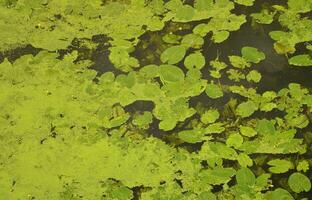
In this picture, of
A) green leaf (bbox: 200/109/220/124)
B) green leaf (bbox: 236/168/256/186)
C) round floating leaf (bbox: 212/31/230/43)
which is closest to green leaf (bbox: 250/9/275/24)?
round floating leaf (bbox: 212/31/230/43)

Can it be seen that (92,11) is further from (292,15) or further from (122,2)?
(292,15)

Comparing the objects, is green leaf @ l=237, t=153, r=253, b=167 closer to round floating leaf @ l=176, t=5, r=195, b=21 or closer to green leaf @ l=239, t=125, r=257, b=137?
green leaf @ l=239, t=125, r=257, b=137

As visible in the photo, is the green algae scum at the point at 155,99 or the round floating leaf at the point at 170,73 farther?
the round floating leaf at the point at 170,73

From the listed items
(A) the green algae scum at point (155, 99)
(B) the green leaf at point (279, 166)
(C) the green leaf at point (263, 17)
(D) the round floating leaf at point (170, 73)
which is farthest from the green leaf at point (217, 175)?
(C) the green leaf at point (263, 17)

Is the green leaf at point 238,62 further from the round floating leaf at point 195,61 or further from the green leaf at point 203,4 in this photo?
the green leaf at point 203,4

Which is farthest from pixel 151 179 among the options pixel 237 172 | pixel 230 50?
pixel 230 50

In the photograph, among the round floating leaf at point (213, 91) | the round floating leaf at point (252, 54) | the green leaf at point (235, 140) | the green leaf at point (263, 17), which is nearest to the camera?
the green leaf at point (235, 140)

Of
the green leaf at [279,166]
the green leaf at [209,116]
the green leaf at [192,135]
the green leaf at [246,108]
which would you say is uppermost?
the green leaf at [246,108]
